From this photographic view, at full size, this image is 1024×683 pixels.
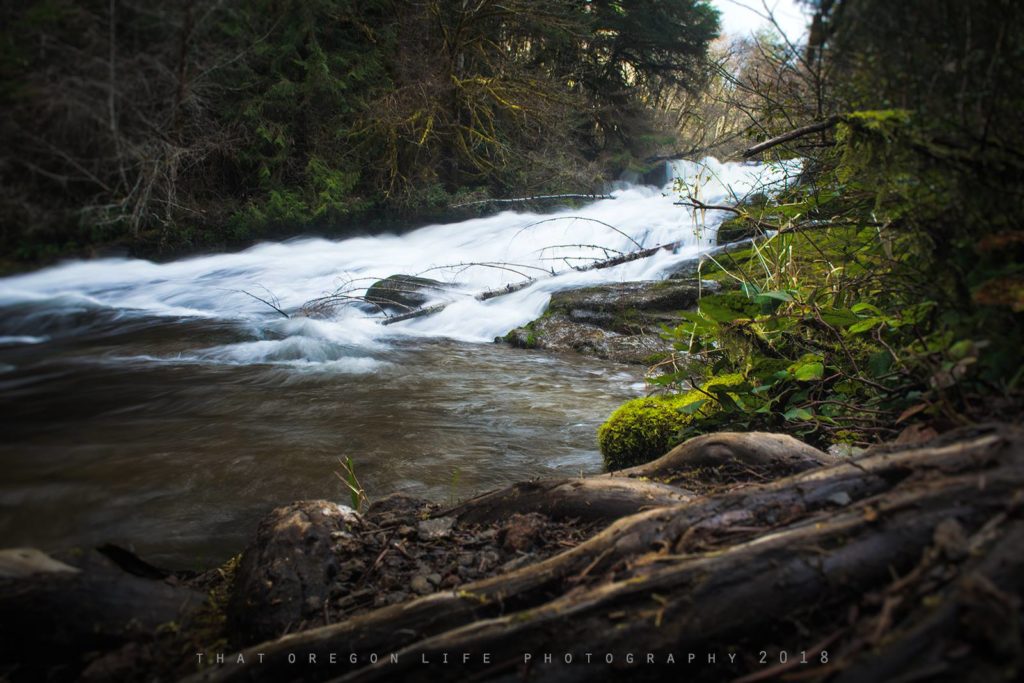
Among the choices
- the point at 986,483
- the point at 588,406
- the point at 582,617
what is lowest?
the point at 588,406

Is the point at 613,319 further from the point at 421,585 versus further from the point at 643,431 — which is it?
the point at 421,585

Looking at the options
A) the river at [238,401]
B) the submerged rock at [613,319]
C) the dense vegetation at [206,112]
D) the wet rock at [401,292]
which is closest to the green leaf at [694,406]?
the river at [238,401]

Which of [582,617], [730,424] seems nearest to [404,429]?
[730,424]

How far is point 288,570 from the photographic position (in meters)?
2.13

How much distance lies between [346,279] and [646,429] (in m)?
7.55

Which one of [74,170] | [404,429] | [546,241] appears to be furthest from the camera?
[546,241]

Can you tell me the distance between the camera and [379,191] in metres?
6.52

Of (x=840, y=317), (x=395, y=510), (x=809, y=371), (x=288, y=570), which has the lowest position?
(x=395, y=510)

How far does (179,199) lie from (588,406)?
429cm

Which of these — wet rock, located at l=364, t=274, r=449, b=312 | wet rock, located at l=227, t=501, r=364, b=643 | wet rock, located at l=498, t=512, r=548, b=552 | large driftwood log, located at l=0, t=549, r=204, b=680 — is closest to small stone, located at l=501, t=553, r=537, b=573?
wet rock, located at l=498, t=512, r=548, b=552

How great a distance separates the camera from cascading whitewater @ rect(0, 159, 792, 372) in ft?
9.45

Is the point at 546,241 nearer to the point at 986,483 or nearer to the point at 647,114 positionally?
the point at 647,114

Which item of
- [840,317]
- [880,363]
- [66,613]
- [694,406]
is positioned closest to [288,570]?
[66,613]

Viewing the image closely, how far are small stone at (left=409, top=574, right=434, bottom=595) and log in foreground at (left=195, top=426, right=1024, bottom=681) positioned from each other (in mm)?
375
